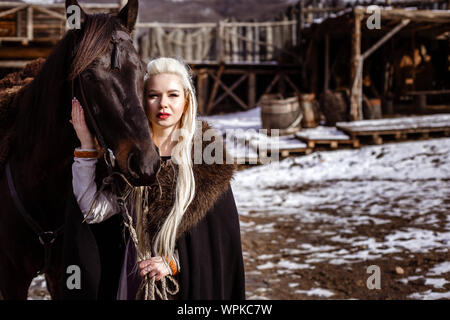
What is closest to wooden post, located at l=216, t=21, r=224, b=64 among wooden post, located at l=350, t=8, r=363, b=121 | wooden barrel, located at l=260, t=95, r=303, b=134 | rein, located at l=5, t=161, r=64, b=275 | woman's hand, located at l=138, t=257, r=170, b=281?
wooden barrel, located at l=260, t=95, r=303, b=134

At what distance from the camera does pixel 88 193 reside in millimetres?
2193

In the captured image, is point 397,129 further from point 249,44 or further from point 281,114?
point 249,44

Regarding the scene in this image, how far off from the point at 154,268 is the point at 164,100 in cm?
81

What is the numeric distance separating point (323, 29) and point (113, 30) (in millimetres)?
14234

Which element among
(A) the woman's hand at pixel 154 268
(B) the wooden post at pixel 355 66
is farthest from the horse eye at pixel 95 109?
(B) the wooden post at pixel 355 66

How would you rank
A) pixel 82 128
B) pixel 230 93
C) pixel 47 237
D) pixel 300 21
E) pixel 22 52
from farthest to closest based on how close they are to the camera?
1. pixel 230 93
2. pixel 300 21
3. pixel 22 52
4. pixel 47 237
5. pixel 82 128

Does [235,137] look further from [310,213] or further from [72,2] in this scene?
[72,2]

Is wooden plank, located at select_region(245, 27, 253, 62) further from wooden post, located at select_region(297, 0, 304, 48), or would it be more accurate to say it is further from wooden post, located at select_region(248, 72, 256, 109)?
wooden post, located at select_region(297, 0, 304, 48)

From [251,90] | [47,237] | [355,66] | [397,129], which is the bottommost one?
[47,237]

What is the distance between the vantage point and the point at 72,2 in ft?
7.51

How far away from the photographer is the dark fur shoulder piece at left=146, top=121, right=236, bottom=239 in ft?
7.29

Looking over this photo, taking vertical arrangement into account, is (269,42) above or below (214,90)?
above

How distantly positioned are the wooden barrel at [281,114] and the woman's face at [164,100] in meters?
10.8

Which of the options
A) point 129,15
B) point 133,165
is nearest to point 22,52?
point 129,15
